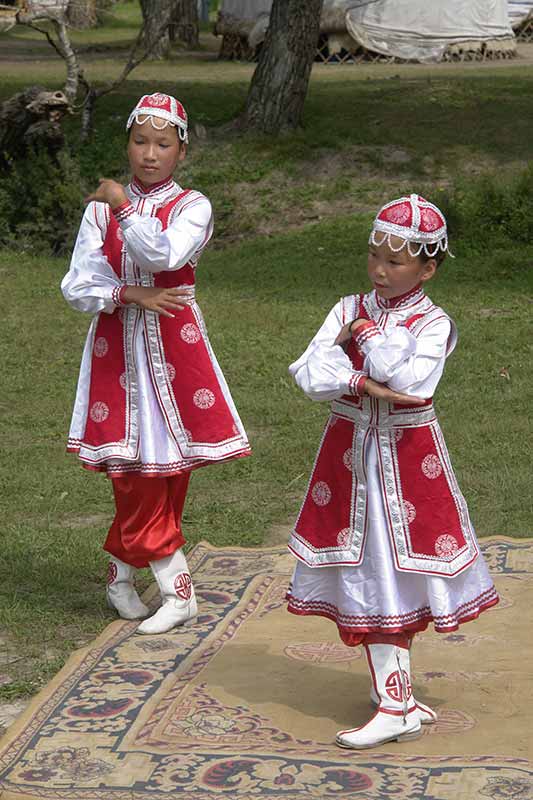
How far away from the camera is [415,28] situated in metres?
24.0

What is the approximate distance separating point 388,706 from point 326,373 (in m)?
1.06

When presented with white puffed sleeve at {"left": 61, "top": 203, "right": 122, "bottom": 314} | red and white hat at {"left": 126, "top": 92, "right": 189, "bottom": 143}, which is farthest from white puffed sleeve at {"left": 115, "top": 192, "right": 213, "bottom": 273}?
red and white hat at {"left": 126, "top": 92, "right": 189, "bottom": 143}

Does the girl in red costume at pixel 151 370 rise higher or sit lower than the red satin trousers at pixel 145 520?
higher

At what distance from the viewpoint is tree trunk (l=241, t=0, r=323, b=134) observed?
1479cm

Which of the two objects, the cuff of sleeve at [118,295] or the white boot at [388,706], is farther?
the cuff of sleeve at [118,295]

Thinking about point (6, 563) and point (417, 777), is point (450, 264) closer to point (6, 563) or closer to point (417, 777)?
point (6, 563)

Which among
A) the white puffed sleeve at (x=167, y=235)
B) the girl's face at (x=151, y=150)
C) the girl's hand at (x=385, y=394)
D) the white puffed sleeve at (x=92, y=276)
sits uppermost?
the girl's face at (x=151, y=150)

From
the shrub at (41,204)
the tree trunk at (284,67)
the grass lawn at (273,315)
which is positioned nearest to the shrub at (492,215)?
the grass lawn at (273,315)

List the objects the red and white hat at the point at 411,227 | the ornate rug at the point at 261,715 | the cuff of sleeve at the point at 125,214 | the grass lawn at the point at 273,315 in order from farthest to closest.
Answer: the grass lawn at the point at 273,315 → the cuff of sleeve at the point at 125,214 → the red and white hat at the point at 411,227 → the ornate rug at the point at 261,715

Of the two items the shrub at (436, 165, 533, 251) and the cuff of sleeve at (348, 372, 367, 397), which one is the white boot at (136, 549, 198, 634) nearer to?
the cuff of sleeve at (348, 372, 367, 397)

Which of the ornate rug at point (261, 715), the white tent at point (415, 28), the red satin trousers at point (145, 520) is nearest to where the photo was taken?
the ornate rug at point (261, 715)

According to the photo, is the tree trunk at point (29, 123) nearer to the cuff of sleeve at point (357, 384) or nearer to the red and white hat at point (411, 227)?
the red and white hat at point (411, 227)

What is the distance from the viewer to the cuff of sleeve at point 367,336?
3.88m

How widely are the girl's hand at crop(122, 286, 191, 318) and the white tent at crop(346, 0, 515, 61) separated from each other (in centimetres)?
2007
